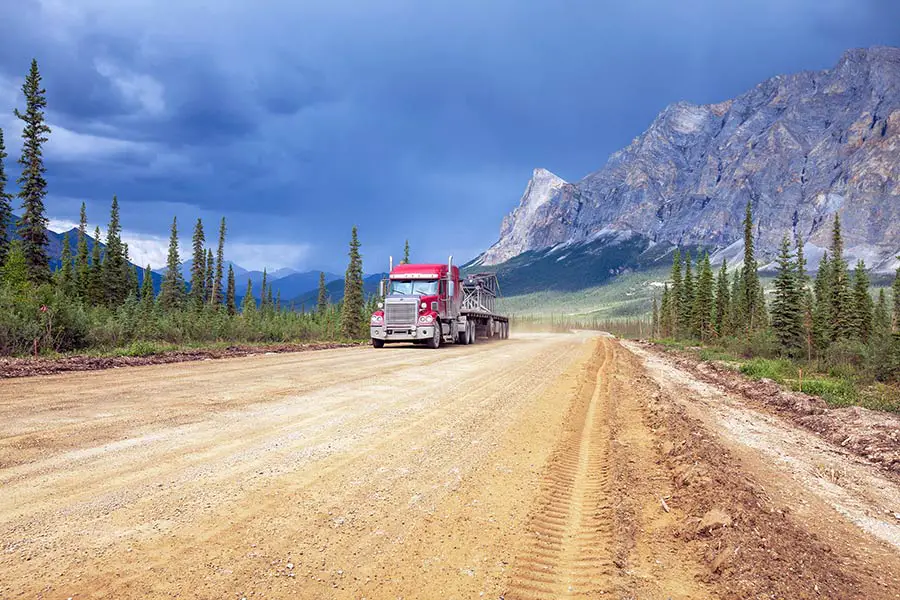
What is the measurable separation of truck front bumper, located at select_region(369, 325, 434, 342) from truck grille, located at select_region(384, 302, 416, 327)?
325 millimetres

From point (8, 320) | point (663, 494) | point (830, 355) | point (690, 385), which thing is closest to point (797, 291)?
point (830, 355)

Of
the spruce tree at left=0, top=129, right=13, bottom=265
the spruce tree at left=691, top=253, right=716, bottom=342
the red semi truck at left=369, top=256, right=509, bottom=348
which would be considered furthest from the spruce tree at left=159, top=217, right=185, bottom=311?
the spruce tree at left=691, top=253, right=716, bottom=342

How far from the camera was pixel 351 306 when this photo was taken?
161 feet

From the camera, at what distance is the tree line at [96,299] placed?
15258mm

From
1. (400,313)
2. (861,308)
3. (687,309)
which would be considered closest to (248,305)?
(400,313)

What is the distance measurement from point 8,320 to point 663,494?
17445 millimetres

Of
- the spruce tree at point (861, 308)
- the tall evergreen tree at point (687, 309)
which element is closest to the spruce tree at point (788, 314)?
the spruce tree at point (861, 308)

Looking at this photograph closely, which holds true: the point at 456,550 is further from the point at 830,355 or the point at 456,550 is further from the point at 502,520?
the point at 830,355

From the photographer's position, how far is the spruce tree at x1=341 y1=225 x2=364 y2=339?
45.1m

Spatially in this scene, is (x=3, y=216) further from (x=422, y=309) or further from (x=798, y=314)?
(x=798, y=314)

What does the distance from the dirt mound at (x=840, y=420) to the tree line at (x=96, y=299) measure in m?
19.3

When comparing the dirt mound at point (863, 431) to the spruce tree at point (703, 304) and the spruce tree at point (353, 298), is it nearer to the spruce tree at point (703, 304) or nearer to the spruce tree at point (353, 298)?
the spruce tree at point (353, 298)

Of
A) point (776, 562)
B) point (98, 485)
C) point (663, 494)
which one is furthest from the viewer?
point (663, 494)

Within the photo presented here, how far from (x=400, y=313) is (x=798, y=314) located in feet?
89.1
